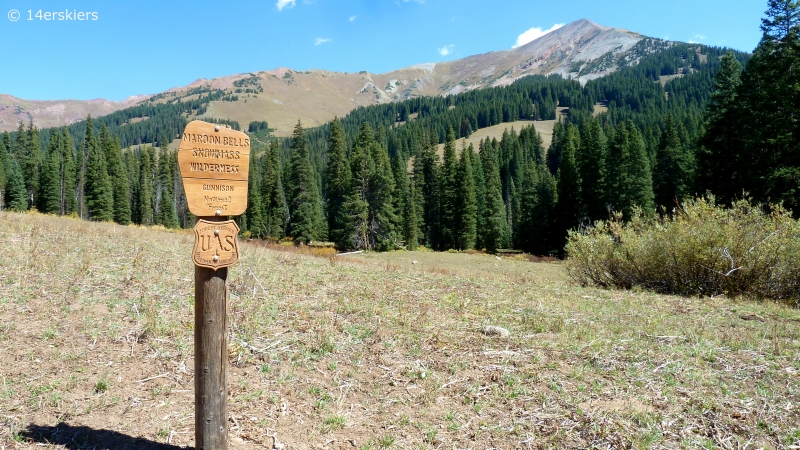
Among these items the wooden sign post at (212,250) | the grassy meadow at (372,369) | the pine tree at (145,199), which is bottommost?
the grassy meadow at (372,369)

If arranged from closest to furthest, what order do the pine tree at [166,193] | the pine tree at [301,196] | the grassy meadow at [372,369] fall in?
the grassy meadow at [372,369] → the pine tree at [301,196] → the pine tree at [166,193]

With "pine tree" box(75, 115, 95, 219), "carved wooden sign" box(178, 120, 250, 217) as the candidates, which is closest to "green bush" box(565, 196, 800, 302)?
"carved wooden sign" box(178, 120, 250, 217)

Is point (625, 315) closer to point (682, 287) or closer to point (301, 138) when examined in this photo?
point (682, 287)

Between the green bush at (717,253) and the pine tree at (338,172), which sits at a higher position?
the pine tree at (338,172)

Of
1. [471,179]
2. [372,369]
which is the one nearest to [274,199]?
[471,179]

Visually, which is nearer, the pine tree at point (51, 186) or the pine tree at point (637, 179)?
the pine tree at point (637, 179)

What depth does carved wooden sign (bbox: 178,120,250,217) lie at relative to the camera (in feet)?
12.0

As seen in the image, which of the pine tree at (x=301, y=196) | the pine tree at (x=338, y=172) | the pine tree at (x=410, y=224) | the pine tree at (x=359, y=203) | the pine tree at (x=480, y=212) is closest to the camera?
the pine tree at (x=359, y=203)

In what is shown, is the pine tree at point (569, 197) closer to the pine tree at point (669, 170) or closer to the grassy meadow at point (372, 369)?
the pine tree at point (669, 170)

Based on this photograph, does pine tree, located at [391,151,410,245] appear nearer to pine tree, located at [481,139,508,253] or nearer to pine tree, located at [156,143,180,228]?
pine tree, located at [481,139,508,253]

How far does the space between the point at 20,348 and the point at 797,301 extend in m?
17.8

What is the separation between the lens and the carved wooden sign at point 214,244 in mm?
3641

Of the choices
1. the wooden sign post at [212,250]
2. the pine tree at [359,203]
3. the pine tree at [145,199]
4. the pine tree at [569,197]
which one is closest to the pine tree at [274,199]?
the pine tree at [359,203]

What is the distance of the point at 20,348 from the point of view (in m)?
5.80
